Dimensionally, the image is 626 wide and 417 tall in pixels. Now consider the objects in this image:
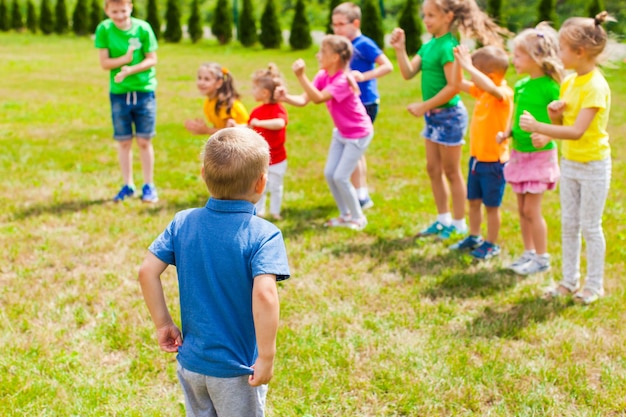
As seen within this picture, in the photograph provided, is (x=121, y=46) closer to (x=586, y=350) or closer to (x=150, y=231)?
(x=150, y=231)

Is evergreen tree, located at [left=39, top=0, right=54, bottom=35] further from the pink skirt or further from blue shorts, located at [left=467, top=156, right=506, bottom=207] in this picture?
the pink skirt

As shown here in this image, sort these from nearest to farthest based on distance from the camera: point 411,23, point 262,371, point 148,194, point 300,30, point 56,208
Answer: point 262,371
point 56,208
point 148,194
point 411,23
point 300,30

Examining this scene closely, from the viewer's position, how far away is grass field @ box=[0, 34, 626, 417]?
3.64m

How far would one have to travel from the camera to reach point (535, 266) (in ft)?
17.5

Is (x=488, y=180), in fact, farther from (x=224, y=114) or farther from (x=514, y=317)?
(x=224, y=114)

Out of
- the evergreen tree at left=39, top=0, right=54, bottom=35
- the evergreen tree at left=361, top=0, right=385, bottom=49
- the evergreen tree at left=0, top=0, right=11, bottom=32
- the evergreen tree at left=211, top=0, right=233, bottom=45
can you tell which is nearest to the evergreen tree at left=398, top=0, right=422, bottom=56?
the evergreen tree at left=361, top=0, right=385, bottom=49

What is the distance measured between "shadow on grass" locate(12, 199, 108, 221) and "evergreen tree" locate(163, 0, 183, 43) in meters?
21.6

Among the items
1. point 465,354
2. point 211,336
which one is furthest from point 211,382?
point 465,354

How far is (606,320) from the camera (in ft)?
14.8

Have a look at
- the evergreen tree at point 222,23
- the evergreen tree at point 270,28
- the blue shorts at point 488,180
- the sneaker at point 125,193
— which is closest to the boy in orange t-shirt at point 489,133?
the blue shorts at point 488,180

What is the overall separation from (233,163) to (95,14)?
2962cm

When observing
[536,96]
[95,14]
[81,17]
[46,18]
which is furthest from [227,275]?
[46,18]

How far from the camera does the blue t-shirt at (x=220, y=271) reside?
2.36 meters

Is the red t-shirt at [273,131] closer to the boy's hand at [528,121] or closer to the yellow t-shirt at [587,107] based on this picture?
the boy's hand at [528,121]
